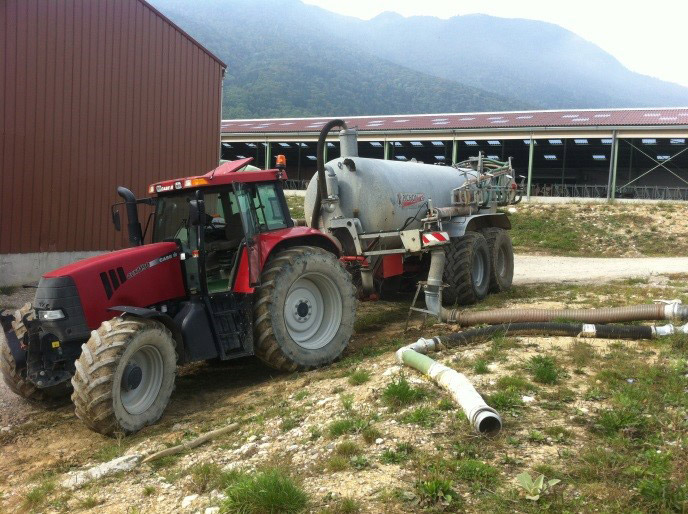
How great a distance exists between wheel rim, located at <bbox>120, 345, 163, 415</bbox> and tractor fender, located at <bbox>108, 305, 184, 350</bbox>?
312mm

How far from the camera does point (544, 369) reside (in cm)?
605

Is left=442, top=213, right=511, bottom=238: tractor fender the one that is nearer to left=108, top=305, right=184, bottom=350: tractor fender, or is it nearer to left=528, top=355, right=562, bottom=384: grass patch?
left=528, top=355, right=562, bottom=384: grass patch

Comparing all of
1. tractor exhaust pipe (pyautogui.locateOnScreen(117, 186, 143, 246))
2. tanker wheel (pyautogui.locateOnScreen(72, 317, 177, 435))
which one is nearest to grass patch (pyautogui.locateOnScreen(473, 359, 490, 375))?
tanker wheel (pyautogui.locateOnScreen(72, 317, 177, 435))

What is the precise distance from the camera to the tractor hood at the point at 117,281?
19.9ft

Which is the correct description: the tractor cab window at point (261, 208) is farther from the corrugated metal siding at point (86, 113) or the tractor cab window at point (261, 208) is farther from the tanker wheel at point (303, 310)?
the corrugated metal siding at point (86, 113)

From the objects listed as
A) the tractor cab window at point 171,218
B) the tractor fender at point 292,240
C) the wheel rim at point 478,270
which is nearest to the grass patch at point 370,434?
the tractor fender at point 292,240

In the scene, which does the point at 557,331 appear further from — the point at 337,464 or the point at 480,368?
the point at 337,464

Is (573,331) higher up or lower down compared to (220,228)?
lower down

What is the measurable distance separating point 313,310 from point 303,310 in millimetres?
191

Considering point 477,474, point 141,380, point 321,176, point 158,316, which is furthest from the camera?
point 321,176

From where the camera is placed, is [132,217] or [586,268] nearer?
[132,217]

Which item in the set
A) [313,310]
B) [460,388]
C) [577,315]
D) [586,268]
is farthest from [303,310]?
[586,268]

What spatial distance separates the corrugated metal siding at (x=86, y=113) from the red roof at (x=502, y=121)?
11080 millimetres

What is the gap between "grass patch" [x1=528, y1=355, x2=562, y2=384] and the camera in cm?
596
